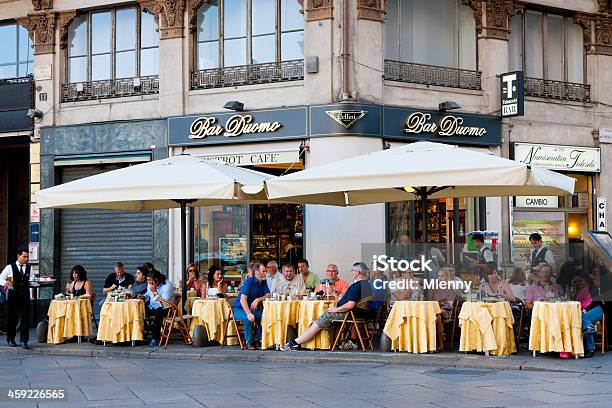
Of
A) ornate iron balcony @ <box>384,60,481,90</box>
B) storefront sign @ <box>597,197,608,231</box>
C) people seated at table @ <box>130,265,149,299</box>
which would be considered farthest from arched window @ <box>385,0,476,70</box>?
people seated at table @ <box>130,265,149,299</box>

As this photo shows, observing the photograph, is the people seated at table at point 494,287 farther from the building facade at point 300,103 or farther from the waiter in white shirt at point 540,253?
the building facade at point 300,103

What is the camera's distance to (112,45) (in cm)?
2231

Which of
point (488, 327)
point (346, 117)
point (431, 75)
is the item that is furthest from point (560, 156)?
point (488, 327)

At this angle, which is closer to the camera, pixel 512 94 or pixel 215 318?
pixel 215 318

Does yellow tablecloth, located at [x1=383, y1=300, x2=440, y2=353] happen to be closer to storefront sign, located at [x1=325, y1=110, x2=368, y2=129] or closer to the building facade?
the building facade

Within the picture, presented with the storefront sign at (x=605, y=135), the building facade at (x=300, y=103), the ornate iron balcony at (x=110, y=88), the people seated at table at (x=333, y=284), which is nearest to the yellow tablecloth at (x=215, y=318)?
the people seated at table at (x=333, y=284)

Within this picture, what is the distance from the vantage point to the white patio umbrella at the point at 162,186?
15.0 metres

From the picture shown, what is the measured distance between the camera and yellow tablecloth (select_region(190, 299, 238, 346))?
15550 mm

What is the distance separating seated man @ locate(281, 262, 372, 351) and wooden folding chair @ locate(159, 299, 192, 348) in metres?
1.91

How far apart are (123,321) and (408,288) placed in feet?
15.2

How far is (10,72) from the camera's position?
23.8m

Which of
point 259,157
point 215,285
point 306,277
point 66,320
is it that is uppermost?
point 259,157

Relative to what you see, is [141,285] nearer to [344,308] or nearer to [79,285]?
[79,285]

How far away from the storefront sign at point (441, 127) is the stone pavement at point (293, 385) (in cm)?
763
